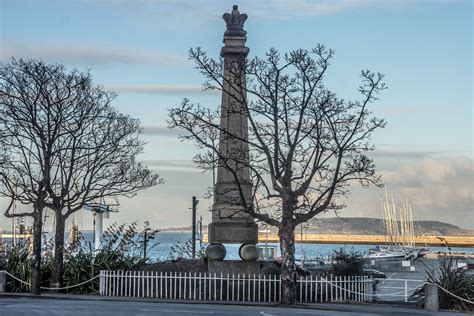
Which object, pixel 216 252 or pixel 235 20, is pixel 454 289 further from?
pixel 235 20

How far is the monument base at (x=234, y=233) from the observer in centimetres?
2988

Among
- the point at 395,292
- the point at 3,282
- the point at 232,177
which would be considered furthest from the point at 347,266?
the point at 3,282

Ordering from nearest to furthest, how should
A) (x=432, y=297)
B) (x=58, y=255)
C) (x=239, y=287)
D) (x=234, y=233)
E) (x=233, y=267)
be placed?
(x=432, y=297)
(x=239, y=287)
(x=233, y=267)
(x=234, y=233)
(x=58, y=255)

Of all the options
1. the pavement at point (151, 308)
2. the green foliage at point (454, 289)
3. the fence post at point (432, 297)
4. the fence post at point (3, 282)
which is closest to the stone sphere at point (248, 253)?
the pavement at point (151, 308)

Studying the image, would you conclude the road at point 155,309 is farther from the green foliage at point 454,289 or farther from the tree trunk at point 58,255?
the tree trunk at point 58,255

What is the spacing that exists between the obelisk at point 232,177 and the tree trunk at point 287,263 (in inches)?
102

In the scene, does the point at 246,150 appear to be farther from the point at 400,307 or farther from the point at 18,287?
the point at 18,287

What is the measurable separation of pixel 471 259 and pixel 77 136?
7819 centimetres

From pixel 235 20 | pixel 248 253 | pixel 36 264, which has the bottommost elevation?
pixel 36 264

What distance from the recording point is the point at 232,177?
30188 mm

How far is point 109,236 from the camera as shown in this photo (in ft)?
116

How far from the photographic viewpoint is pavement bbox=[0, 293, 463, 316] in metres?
22.7

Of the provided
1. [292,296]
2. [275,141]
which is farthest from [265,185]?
[292,296]

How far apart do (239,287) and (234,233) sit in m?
1.82
